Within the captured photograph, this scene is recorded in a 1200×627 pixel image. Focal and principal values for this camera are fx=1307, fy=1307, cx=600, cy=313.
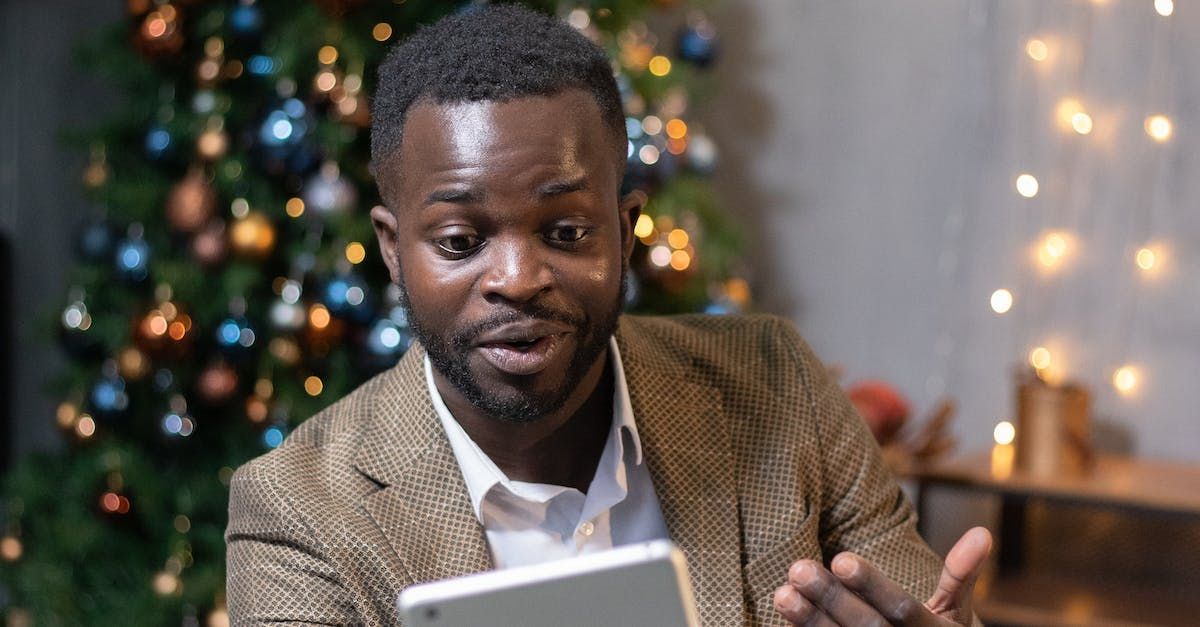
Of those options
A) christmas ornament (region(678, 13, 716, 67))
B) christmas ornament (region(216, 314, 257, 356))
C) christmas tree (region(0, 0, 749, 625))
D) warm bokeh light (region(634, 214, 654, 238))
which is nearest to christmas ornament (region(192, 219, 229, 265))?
christmas tree (region(0, 0, 749, 625))

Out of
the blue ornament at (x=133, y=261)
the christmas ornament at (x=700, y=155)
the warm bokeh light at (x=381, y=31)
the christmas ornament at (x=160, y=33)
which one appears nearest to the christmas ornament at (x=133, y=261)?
the blue ornament at (x=133, y=261)

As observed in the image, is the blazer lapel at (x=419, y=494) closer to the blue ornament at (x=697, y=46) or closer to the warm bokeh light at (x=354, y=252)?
the warm bokeh light at (x=354, y=252)

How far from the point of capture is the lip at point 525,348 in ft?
3.50

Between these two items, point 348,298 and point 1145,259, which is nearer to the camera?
point 348,298

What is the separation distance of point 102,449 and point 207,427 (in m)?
0.19

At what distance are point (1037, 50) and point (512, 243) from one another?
1.77m

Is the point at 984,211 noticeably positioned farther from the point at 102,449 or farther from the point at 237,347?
the point at 102,449

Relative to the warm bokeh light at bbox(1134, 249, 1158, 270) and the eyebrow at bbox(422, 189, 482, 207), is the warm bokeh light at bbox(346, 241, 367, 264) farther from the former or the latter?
the warm bokeh light at bbox(1134, 249, 1158, 270)

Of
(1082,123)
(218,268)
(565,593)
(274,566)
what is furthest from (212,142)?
(565,593)

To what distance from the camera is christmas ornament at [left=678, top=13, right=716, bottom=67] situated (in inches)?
99.9

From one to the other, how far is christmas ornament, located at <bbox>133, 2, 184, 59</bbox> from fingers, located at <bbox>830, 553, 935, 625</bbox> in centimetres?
177

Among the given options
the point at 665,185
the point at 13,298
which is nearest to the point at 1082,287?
the point at 665,185

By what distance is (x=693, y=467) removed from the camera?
4.11 feet

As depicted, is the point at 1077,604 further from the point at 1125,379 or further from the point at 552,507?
the point at 552,507
